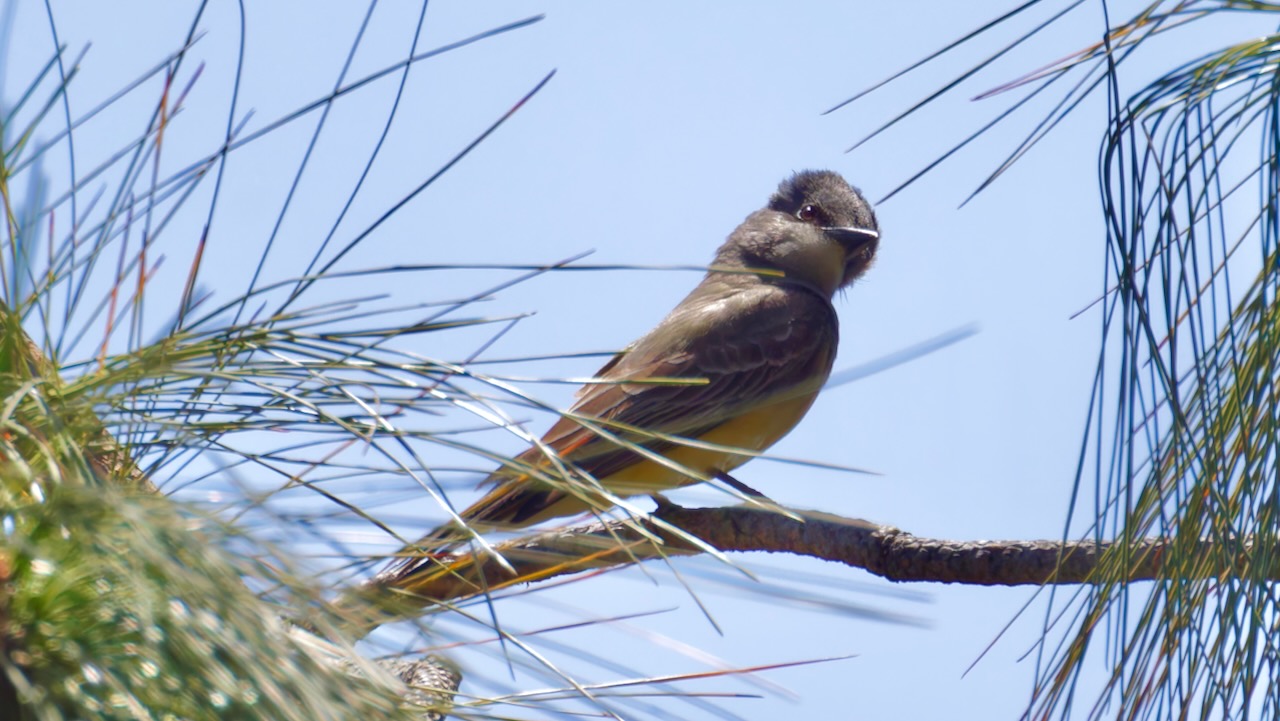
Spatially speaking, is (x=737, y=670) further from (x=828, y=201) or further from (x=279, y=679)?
(x=828, y=201)

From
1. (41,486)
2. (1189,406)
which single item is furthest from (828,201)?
(41,486)

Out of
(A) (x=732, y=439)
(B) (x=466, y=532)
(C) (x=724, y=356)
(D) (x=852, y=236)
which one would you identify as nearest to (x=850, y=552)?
(A) (x=732, y=439)

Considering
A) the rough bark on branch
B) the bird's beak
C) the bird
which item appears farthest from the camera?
the bird's beak

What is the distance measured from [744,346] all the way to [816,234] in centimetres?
92

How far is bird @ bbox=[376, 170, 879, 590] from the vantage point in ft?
13.9

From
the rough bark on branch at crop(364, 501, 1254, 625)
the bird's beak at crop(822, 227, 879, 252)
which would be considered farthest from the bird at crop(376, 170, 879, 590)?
the rough bark on branch at crop(364, 501, 1254, 625)

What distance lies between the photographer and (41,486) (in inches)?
54.4

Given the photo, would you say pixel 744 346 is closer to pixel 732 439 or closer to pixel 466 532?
pixel 732 439

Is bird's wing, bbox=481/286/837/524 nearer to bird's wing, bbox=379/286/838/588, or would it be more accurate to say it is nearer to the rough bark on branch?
bird's wing, bbox=379/286/838/588

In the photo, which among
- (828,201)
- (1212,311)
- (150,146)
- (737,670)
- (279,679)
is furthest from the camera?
(828,201)

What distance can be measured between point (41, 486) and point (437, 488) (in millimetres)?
426

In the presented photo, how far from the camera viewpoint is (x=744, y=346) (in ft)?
17.6

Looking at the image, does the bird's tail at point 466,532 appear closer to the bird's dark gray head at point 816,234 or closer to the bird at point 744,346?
the bird at point 744,346

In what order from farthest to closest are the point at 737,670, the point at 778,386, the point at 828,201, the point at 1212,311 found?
the point at 828,201 → the point at 778,386 → the point at 1212,311 → the point at 737,670
